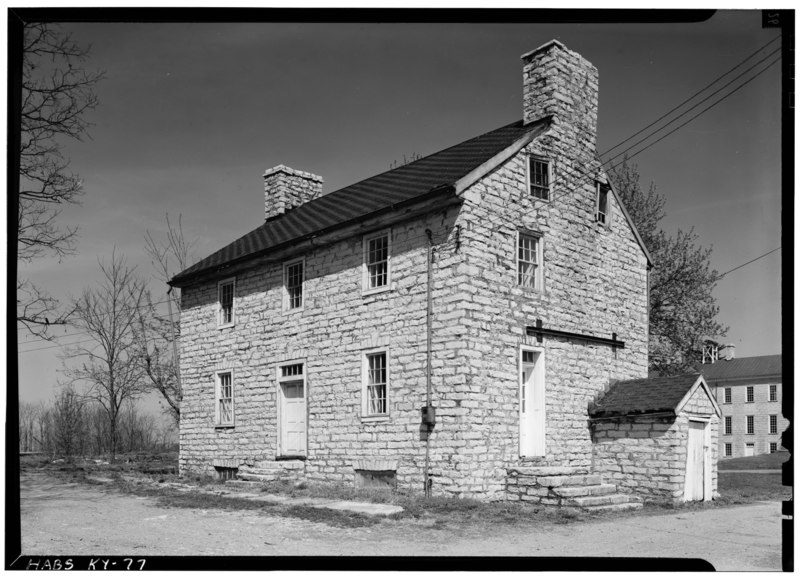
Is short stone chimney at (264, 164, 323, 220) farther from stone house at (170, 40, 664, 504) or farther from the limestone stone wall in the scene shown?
the limestone stone wall

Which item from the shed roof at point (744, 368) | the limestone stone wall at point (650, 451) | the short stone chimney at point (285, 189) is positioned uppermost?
the short stone chimney at point (285, 189)

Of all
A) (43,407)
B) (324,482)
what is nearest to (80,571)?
(43,407)

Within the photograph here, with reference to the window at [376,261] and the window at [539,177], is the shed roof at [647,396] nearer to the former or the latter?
the window at [539,177]

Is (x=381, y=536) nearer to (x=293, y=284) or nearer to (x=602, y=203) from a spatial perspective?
(x=293, y=284)

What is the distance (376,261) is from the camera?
1606 cm

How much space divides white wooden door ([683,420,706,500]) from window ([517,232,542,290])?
376 cm

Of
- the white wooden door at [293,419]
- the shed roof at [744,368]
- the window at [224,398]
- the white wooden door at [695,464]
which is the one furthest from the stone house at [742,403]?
the window at [224,398]

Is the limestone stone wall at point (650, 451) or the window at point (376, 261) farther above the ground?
the window at point (376, 261)

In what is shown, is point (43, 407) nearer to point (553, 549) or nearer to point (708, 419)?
point (553, 549)

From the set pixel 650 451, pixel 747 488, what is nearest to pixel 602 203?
pixel 650 451

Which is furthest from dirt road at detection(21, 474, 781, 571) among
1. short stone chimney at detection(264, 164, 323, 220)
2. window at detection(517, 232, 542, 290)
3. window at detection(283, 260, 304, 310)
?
short stone chimney at detection(264, 164, 323, 220)

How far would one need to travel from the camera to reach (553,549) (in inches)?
373

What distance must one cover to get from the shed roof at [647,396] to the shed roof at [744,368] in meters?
0.97

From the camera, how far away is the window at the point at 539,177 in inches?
Result: 627
